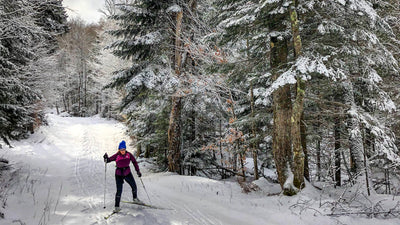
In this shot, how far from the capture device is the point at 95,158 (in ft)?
46.3

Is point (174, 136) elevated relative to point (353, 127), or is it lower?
lower

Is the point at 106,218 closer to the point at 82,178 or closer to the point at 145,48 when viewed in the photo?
the point at 82,178

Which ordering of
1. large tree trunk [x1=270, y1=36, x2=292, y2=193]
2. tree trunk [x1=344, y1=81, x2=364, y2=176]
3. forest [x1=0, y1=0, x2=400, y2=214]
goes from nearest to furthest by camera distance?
forest [x1=0, y1=0, x2=400, y2=214] → tree trunk [x1=344, y1=81, x2=364, y2=176] → large tree trunk [x1=270, y1=36, x2=292, y2=193]

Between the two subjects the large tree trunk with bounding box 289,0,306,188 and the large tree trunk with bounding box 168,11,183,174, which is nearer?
the large tree trunk with bounding box 289,0,306,188

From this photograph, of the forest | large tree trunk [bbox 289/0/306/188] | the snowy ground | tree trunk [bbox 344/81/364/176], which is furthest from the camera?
tree trunk [bbox 344/81/364/176]

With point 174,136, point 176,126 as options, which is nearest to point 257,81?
point 176,126

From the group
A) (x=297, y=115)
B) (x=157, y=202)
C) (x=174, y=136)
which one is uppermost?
(x=297, y=115)

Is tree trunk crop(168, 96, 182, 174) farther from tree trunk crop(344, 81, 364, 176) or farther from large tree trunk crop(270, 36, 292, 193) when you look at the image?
tree trunk crop(344, 81, 364, 176)

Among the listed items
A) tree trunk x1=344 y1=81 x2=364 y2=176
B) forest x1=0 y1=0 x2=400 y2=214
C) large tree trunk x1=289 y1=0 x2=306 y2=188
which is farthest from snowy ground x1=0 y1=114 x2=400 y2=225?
tree trunk x1=344 y1=81 x2=364 y2=176

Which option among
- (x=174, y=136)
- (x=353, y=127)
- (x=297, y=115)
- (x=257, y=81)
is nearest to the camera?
(x=297, y=115)

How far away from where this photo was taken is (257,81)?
30.1 ft

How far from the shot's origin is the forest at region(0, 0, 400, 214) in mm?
6020

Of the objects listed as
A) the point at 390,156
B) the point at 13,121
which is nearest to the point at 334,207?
the point at 390,156

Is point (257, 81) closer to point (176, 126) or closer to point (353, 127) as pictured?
point (353, 127)
